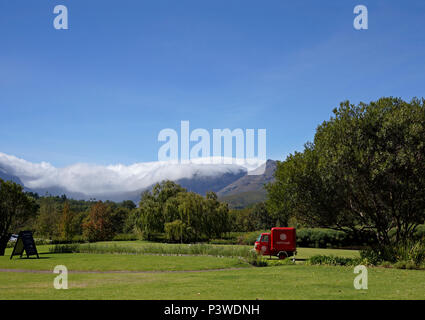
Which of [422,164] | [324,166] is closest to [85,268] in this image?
[324,166]

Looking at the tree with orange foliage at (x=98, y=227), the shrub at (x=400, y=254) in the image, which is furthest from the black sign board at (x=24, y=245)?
the tree with orange foliage at (x=98, y=227)

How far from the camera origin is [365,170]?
17.8 meters

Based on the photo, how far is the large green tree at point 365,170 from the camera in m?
17.5

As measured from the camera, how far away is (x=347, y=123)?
18719 mm

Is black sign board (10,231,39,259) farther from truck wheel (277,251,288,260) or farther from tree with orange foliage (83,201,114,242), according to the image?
tree with orange foliage (83,201,114,242)

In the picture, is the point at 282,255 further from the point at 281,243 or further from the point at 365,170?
the point at 365,170

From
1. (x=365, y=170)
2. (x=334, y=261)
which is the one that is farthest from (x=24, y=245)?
(x=365, y=170)

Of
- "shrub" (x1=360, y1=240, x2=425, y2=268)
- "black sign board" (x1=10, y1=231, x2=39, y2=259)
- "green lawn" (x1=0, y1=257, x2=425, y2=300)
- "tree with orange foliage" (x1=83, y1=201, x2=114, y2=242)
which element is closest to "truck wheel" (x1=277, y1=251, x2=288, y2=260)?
"shrub" (x1=360, y1=240, x2=425, y2=268)

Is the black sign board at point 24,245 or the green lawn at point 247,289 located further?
the black sign board at point 24,245

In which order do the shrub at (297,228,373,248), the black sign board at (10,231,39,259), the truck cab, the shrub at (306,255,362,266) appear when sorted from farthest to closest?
the shrub at (297,228,373,248) → the black sign board at (10,231,39,259) → the truck cab → the shrub at (306,255,362,266)

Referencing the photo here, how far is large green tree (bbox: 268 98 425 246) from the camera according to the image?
688 inches

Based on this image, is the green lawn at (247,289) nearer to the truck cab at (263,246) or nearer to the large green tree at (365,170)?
the large green tree at (365,170)

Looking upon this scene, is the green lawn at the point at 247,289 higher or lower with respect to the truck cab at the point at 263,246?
higher
